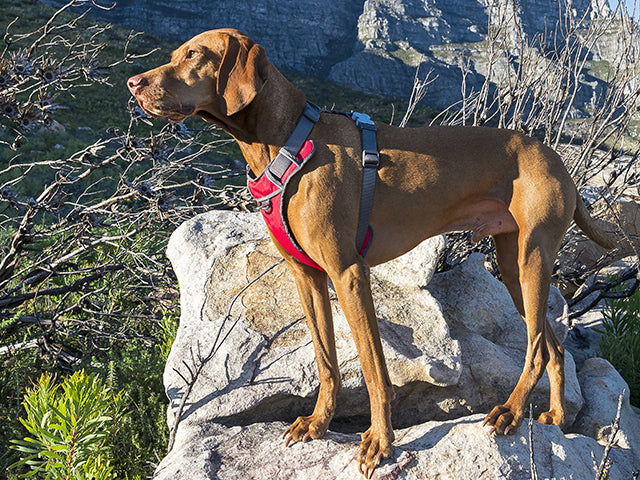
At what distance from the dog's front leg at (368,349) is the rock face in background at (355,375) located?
0.10 m

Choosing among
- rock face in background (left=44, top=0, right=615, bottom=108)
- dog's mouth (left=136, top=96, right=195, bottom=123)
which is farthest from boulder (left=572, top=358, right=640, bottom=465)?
rock face in background (left=44, top=0, right=615, bottom=108)

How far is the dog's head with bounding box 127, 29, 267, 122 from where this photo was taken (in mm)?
2168

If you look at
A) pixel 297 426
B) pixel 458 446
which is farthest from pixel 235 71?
pixel 458 446

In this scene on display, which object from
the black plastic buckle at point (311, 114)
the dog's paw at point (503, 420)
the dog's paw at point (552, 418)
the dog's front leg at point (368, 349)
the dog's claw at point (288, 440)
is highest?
the black plastic buckle at point (311, 114)

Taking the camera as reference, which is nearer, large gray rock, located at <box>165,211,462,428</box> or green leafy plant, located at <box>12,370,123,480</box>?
green leafy plant, located at <box>12,370,123,480</box>

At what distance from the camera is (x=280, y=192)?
233cm

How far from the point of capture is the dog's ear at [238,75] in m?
2.21

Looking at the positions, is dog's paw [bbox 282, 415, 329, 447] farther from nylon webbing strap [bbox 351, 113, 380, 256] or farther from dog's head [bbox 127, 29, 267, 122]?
dog's head [bbox 127, 29, 267, 122]

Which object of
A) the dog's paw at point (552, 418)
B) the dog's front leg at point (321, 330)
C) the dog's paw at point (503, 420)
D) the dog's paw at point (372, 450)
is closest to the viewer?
the dog's paw at point (372, 450)

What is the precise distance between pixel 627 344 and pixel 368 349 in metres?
2.77

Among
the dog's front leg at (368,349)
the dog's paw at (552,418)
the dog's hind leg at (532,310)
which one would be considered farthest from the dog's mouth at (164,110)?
the dog's paw at (552,418)

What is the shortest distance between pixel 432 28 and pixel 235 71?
423ft

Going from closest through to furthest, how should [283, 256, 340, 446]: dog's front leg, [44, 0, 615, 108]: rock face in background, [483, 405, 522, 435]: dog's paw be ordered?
[483, 405, 522, 435]: dog's paw < [283, 256, 340, 446]: dog's front leg < [44, 0, 615, 108]: rock face in background

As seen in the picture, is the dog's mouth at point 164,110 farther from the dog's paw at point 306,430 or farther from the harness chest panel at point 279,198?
the dog's paw at point 306,430
